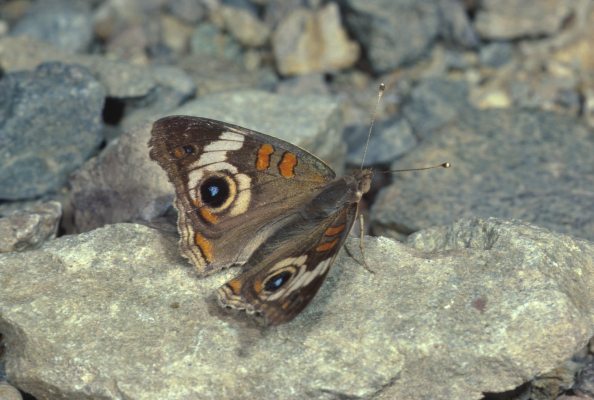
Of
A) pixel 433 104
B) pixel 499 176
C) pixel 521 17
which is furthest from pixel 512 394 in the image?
pixel 521 17

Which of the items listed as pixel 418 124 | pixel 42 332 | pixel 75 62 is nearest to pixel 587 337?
pixel 42 332

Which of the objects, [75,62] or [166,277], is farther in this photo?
[75,62]

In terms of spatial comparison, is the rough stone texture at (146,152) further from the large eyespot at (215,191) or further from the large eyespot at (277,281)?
the large eyespot at (277,281)

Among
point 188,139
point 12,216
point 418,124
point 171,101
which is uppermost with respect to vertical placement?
point 188,139

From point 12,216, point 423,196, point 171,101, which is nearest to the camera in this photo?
point 12,216

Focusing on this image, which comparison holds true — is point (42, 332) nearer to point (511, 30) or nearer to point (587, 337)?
point (587, 337)

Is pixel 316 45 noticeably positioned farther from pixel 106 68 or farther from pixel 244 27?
pixel 106 68
